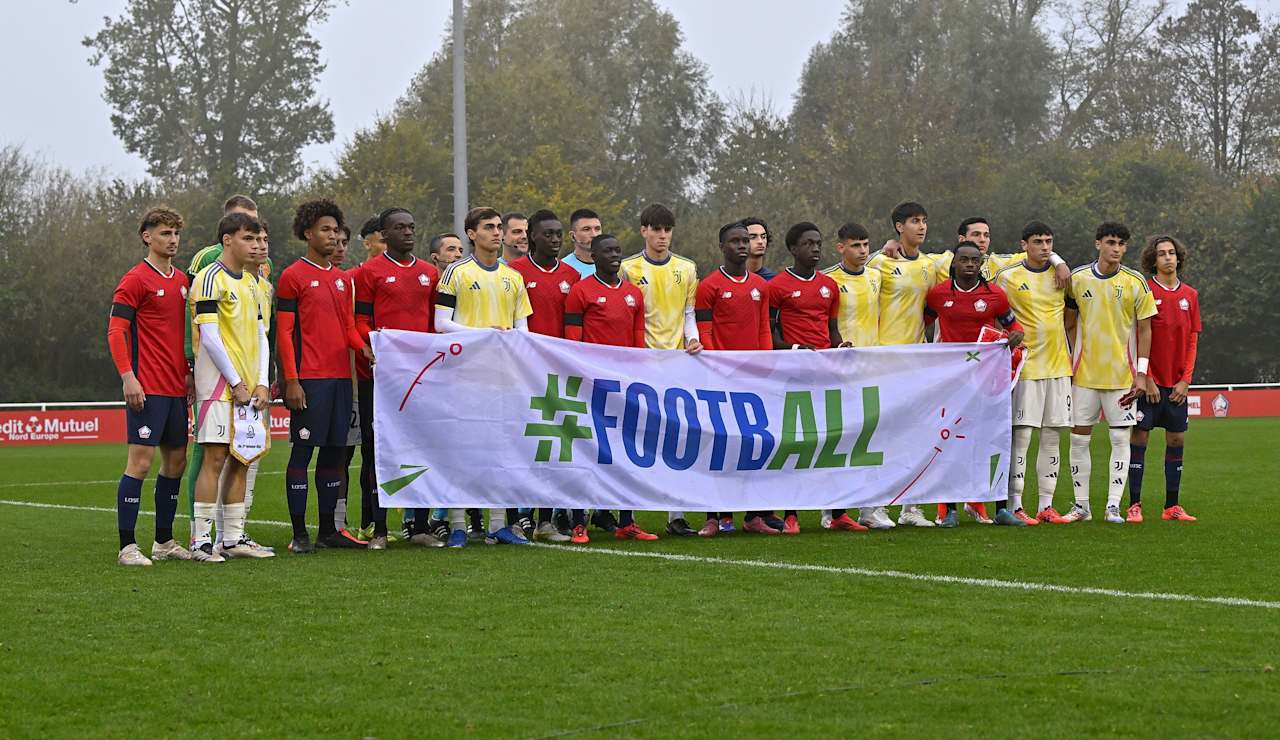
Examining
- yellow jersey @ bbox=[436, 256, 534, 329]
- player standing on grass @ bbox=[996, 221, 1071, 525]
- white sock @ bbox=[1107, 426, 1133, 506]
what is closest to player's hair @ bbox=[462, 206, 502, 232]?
yellow jersey @ bbox=[436, 256, 534, 329]

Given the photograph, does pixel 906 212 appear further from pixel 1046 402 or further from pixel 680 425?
pixel 680 425

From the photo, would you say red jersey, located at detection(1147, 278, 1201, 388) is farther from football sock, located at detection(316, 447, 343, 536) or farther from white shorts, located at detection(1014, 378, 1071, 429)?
football sock, located at detection(316, 447, 343, 536)

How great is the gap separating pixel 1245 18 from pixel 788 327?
5319cm

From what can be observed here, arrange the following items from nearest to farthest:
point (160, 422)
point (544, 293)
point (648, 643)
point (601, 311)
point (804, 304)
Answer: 1. point (648, 643)
2. point (160, 422)
3. point (601, 311)
4. point (544, 293)
5. point (804, 304)

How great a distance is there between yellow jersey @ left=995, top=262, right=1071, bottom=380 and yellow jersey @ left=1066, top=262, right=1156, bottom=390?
0.14 metres

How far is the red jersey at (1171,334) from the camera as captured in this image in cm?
1175

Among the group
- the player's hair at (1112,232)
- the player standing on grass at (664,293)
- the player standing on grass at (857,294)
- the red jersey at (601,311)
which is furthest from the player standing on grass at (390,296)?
the player's hair at (1112,232)

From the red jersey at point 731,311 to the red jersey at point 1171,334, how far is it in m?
2.94

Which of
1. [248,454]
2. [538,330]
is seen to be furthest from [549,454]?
[248,454]

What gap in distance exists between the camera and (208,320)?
30.8 ft

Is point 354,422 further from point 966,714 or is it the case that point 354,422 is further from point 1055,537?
point 966,714

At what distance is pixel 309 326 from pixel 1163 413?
623 centimetres

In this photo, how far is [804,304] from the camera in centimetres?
1144

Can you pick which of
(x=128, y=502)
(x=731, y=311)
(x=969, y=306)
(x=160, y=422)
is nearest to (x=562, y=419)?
(x=731, y=311)
